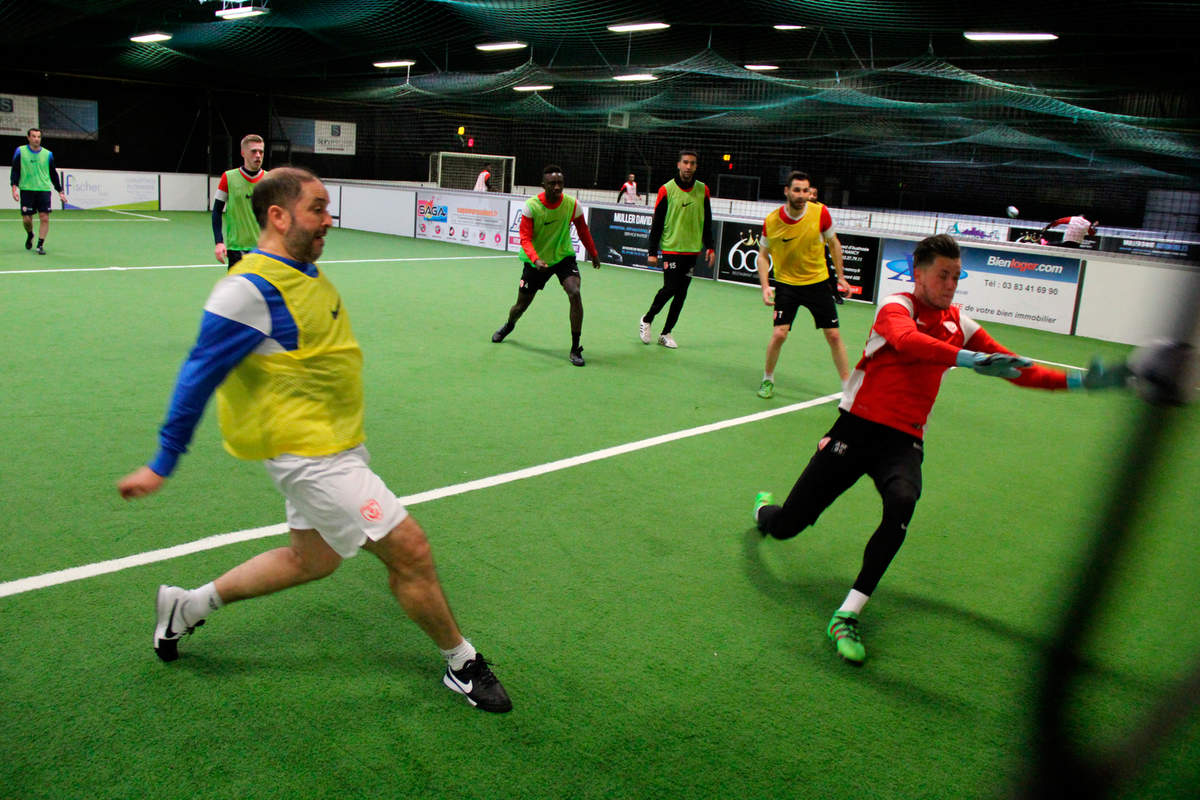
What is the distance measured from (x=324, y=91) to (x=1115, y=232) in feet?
76.6

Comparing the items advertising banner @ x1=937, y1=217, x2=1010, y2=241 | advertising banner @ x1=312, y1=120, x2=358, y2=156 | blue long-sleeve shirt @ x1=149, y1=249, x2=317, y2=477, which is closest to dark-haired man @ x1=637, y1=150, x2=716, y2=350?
blue long-sleeve shirt @ x1=149, y1=249, x2=317, y2=477

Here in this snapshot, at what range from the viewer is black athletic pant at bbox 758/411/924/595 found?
12.5 ft

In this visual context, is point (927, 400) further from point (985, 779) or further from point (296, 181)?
point (296, 181)

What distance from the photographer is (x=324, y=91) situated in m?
29.5

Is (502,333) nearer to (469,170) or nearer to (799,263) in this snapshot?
(799,263)

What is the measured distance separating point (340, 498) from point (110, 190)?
87.3 ft

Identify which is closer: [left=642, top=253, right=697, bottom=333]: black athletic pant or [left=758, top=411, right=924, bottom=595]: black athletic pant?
[left=758, top=411, right=924, bottom=595]: black athletic pant

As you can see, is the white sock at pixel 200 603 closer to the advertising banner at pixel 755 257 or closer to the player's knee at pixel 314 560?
the player's knee at pixel 314 560

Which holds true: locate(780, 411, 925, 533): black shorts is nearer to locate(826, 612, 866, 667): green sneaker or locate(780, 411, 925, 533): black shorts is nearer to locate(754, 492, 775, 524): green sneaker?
locate(826, 612, 866, 667): green sneaker

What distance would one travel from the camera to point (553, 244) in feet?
30.7

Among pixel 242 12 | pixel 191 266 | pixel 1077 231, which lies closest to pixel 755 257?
pixel 1077 231

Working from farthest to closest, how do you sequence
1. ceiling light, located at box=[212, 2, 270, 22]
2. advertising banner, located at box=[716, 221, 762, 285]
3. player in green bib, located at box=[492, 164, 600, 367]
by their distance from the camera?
ceiling light, located at box=[212, 2, 270, 22]
advertising banner, located at box=[716, 221, 762, 285]
player in green bib, located at box=[492, 164, 600, 367]

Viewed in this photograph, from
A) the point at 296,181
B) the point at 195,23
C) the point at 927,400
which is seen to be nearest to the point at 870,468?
the point at 927,400

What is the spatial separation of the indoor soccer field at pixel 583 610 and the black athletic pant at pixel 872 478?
1.18ft
